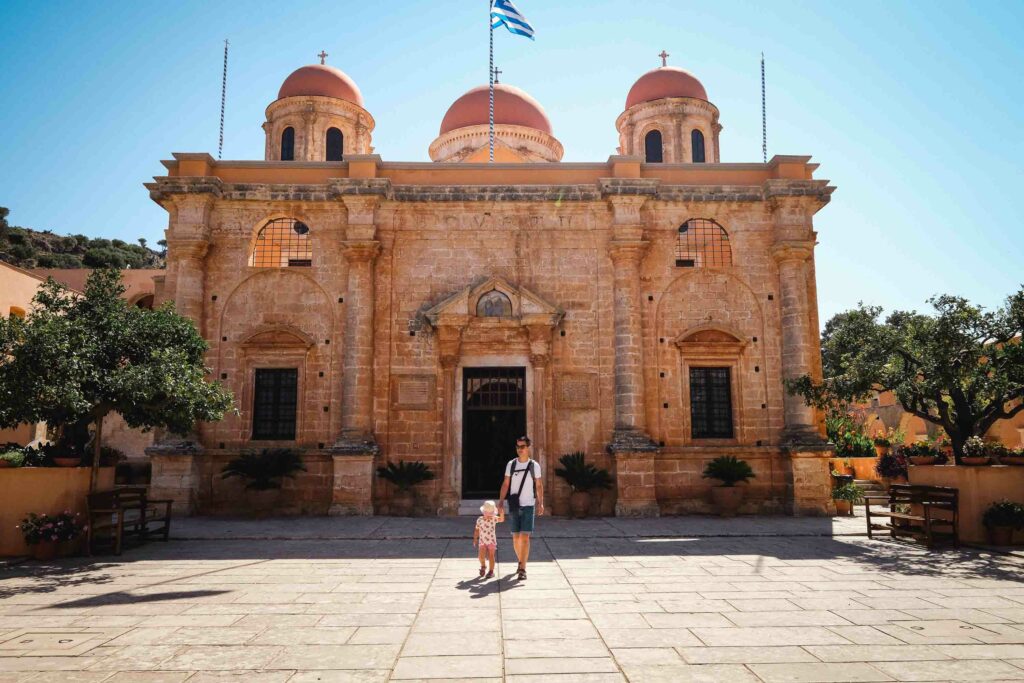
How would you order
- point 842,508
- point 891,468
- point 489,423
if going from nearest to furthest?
point 842,508
point 489,423
point 891,468

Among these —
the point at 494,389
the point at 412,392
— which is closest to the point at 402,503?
the point at 412,392

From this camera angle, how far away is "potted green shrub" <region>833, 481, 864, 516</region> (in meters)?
14.9

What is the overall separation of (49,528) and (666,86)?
2202 cm

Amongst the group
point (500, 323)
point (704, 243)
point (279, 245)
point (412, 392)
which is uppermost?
point (279, 245)

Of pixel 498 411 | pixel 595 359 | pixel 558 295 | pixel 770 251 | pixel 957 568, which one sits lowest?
pixel 957 568

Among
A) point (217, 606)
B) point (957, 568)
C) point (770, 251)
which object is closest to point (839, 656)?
point (957, 568)

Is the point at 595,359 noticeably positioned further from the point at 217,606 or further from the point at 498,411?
the point at 217,606

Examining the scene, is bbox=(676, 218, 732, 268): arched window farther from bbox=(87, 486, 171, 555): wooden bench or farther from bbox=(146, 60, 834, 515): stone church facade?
bbox=(87, 486, 171, 555): wooden bench

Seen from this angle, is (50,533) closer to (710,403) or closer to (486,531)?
(486,531)

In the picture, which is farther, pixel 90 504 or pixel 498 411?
pixel 498 411

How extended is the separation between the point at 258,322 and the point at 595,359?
26.9 feet

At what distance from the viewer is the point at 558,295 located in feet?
53.1

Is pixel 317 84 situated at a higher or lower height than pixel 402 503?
higher

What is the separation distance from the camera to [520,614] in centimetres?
643
